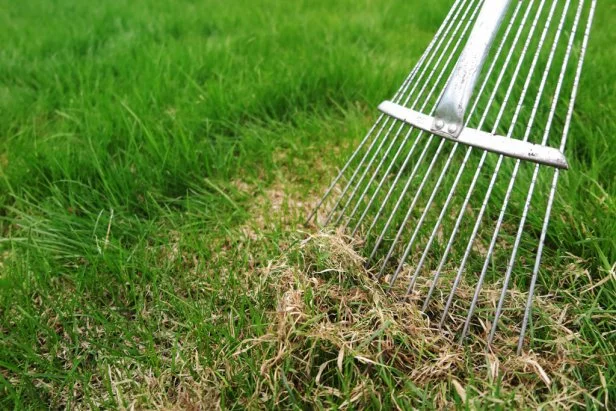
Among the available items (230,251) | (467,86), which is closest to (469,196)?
(467,86)

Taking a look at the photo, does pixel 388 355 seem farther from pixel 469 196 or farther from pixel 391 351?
pixel 469 196

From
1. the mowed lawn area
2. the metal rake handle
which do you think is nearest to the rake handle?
the metal rake handle

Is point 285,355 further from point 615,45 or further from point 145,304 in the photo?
point 615,45

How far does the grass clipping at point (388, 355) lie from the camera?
114cm

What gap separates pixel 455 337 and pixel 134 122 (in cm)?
169

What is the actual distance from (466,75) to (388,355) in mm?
862

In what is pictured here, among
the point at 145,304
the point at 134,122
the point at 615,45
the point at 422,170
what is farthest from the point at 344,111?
the point at 615,45

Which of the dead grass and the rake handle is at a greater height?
the rake handle

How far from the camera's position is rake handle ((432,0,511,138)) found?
1430 millimetres

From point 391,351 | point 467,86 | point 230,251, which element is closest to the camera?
point 391,351

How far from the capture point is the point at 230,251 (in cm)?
169

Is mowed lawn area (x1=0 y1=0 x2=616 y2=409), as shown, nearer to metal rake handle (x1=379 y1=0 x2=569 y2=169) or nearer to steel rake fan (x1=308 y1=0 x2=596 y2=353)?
steel rake fan (x1=308 y1=0 x2=596 y2=353)

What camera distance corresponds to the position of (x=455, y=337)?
131cm

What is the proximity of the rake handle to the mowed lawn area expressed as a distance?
1.62ft
